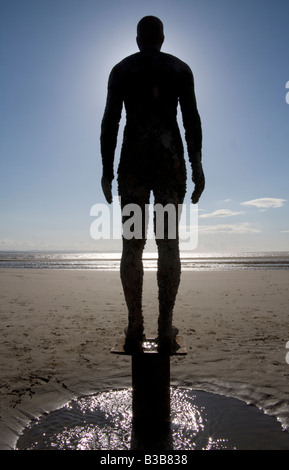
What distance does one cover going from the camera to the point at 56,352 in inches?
180

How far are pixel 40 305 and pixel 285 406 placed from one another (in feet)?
22.2

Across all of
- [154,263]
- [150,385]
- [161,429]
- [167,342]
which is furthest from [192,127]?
[154,263]

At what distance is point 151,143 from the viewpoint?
114 inches

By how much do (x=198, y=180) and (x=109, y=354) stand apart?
280cm

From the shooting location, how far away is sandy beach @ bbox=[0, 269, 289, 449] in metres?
3.22

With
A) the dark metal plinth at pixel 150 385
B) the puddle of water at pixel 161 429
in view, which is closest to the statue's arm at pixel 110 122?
the dark metal plinth at pixel 150 385

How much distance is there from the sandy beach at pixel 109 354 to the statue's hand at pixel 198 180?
2028 millimetres

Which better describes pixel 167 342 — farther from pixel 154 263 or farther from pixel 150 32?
pixel 154 263

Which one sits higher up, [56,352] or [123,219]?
[123,219]

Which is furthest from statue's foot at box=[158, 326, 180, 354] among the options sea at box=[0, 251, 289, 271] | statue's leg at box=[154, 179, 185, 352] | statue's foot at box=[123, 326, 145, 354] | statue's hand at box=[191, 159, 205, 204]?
sea at box=[0, 251, 289, 271]

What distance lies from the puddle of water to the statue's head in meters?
3.43

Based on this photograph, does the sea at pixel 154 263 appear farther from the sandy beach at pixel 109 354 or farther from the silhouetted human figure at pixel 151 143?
the silhouetted human figure at pixel 151 143

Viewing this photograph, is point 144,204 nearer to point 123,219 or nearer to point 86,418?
point 123,219
